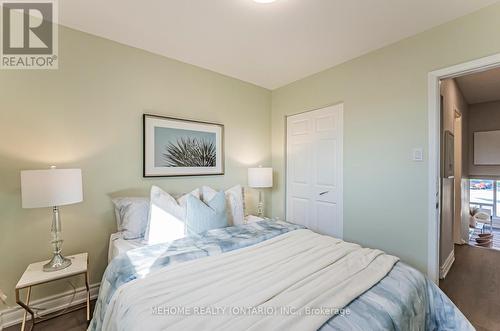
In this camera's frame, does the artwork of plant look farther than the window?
No

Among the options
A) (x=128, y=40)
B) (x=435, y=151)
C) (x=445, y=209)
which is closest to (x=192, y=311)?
(x=435, y=151)

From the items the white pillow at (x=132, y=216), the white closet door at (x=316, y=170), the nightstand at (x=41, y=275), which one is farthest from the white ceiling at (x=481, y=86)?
the nightstand at (x=41, y=275)

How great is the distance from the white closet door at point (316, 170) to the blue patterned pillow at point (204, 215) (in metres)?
1.46

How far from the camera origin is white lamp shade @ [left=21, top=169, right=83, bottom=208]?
1.53 m

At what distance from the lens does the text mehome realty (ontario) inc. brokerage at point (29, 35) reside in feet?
5.84

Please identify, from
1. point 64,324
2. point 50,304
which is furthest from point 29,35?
point 64,324

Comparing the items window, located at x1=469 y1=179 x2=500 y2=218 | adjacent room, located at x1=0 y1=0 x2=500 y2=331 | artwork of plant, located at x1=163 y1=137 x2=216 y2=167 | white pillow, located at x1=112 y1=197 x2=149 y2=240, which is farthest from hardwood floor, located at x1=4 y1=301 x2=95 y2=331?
window, located at x1=469 y1=179 x2=500 y2=218

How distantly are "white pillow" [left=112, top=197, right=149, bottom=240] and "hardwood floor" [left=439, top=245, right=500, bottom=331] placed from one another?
290 centimetres

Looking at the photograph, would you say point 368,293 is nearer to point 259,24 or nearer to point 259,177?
point 259,177

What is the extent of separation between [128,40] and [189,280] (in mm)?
2316

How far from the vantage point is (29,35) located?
74.4 inches

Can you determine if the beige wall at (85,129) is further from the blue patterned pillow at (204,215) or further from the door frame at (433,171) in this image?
the door frame at (433,171)

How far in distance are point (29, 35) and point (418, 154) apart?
11.9 ft

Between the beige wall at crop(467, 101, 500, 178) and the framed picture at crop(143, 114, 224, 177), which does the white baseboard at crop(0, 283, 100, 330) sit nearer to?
the framed picture at crop(143, 114, 224, 177)
